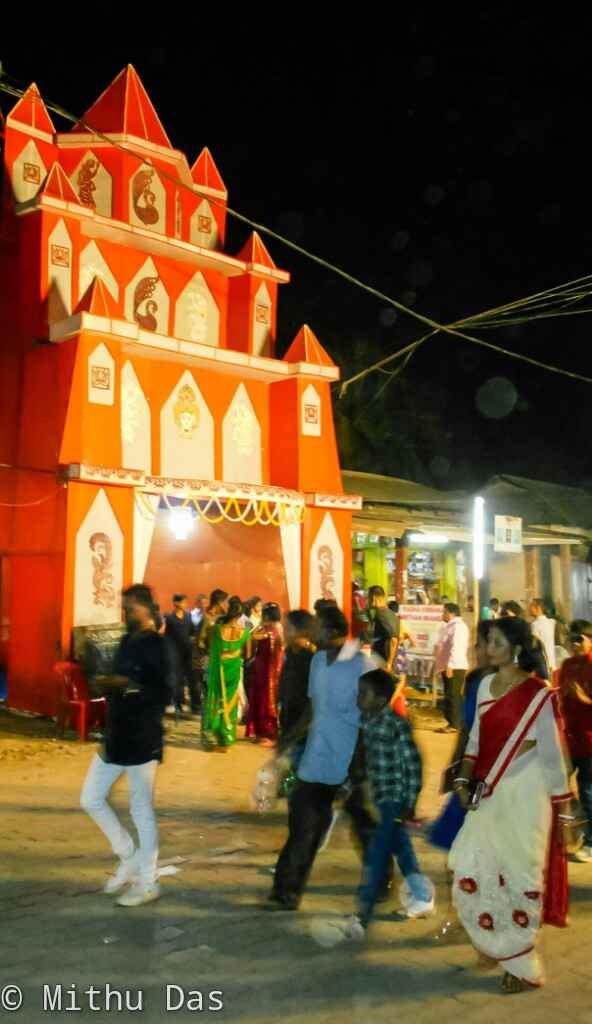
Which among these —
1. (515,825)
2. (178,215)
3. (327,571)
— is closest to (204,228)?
(178,215)

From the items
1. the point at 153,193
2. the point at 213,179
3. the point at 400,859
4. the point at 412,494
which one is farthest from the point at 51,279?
the point at 400,859

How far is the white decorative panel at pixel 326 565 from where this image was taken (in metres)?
16.2

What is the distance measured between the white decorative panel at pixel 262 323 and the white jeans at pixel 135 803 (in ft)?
41.3

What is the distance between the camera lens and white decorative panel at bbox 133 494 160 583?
14.0 metres

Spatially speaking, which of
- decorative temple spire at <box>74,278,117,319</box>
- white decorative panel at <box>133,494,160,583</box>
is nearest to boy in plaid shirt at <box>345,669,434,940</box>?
white decorative panel at <box>133,494,160,583</box>

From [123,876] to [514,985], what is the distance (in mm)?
2432

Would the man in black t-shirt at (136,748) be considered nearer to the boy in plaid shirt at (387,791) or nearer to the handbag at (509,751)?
the boy in plaid shirt at (387,791)

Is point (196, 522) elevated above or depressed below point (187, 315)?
below

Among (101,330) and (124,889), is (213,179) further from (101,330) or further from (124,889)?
(124,889)

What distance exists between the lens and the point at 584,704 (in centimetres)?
684

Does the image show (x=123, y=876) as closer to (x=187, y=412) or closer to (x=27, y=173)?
(x=187, y=412)

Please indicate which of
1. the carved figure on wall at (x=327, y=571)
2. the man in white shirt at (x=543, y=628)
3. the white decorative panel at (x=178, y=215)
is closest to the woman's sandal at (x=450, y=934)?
the man in white shirt at (x=543, y=628)

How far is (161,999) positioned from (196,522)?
1385 cm

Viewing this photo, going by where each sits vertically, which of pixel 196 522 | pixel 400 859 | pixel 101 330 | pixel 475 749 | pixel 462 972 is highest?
pixel 101 330
